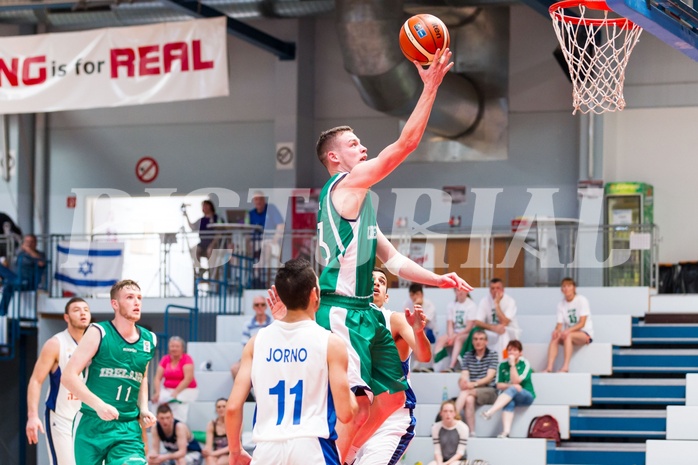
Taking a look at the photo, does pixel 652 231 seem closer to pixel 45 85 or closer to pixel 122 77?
pixel 122 77

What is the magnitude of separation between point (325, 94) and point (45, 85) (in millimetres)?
6359

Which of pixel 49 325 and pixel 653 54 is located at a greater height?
pixel 653 54

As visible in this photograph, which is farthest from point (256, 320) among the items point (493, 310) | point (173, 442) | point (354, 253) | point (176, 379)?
point (354, 253)

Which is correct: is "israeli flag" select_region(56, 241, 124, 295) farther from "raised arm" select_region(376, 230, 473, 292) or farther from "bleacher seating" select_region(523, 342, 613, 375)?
"raised arm" select_region(376, 230, 473, 292)

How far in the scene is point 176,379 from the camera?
594 inches

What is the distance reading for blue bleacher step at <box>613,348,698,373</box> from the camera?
14766 mm

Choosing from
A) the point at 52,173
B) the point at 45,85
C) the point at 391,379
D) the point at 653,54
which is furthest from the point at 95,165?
the point at 391,379

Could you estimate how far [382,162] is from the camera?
5.90m

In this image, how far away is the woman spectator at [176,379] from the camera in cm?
1491

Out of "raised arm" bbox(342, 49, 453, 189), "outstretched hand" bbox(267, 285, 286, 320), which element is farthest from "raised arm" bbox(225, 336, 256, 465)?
"raised arm" bbox(342, 49, 453, 189)

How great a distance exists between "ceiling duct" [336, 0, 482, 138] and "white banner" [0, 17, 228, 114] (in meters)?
2.11

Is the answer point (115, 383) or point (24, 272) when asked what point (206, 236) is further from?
point (115, 383)

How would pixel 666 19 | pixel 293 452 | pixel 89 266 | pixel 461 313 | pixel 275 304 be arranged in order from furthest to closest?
pixel 89 266, pixel 461 313, pixel 666 19, pixel 275 304, pixel 293 452

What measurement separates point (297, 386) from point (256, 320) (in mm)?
10324
